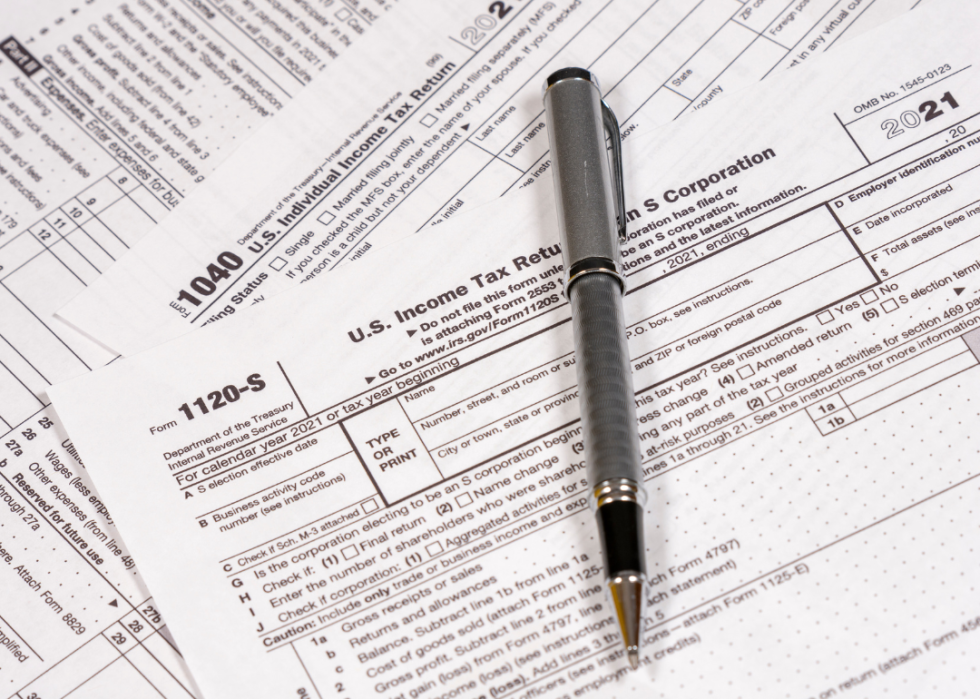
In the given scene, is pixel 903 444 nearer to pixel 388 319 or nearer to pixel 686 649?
pixel 686 649

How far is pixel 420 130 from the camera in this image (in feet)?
1.69

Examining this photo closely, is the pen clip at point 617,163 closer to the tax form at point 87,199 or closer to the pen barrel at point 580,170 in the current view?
the pen barrel at point 580,170

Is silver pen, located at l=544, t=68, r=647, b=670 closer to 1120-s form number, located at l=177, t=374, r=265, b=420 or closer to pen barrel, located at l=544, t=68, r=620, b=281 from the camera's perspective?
pen barrel, located at l=544, t=68, r=620, b=281

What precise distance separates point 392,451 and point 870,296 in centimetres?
29

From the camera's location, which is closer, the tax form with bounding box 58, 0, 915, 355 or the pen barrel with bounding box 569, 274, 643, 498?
the pen barrel with bounding box 569, 274, 643, 498

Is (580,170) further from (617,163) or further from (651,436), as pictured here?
(651,436)

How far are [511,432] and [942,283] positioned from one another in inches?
10.5

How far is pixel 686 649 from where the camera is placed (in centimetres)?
37

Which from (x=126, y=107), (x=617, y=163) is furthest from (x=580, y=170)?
(x=126, y=107)

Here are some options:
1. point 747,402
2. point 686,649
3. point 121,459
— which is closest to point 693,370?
point 747,402

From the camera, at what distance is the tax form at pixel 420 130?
0.48 meters

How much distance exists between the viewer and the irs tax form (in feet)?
1.45

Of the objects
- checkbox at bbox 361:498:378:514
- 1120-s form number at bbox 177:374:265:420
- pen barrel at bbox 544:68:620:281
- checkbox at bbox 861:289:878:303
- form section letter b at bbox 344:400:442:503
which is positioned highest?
pen barrel at bbox 544:68:620:281

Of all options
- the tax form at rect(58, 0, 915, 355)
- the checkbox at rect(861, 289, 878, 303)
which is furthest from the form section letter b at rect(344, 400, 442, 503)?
the checkbox at rect(861, 289, 878, 303)
